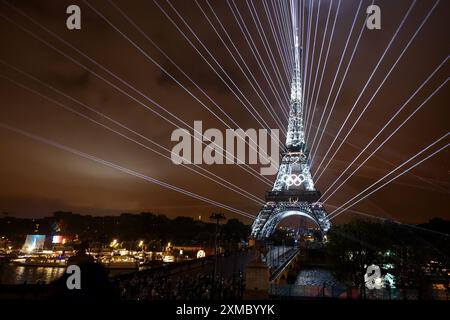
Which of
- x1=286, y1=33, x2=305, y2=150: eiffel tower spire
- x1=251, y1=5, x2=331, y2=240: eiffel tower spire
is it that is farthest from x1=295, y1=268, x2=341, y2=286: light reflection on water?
x1=286, y1=33, x2=305, y2=150: eiffel tower spire

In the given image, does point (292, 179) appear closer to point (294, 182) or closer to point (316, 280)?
point (294, 182)

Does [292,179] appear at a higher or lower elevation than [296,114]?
lower

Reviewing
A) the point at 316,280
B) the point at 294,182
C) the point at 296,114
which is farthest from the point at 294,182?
the point at 316,280

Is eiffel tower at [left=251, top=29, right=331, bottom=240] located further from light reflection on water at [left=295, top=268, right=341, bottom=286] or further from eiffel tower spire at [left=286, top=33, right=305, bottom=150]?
light reflection on water at [left=295, top=268, right=341, bottom=286]

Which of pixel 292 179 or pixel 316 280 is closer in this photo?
pixel 316 280

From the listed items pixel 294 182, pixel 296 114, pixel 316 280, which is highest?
pixel 296 114

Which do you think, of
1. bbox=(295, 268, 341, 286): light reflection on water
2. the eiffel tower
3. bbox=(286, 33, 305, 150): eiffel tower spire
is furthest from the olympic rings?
bbox=(295, 268, 341, 286): light reflection on water

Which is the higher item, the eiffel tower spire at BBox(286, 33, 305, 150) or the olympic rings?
the eiffel tower spire at BBox(286, 33, 305, 150)

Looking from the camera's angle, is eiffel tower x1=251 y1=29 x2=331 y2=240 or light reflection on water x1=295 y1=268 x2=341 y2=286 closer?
light reflection on water x1=295 y1=268 x2=341 y2=286
